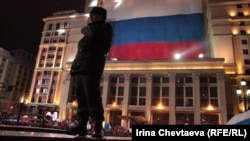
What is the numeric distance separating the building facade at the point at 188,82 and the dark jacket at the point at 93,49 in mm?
28574

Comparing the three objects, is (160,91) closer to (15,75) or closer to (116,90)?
(116,90)

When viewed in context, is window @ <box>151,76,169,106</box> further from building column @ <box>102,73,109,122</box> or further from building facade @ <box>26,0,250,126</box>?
building column @ <box>102,73,109,122</box>

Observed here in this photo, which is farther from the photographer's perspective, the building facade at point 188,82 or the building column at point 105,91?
the building column at point 105,91

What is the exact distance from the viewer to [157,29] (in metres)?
35.0

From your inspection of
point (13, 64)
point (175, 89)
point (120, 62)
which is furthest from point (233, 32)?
point (13, 64)

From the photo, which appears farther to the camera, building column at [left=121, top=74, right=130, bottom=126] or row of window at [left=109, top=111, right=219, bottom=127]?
building column at [left=121, top=74, right=130, bottom=126]

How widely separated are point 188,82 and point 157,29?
395 inches

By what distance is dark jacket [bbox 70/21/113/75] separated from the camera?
2.82m

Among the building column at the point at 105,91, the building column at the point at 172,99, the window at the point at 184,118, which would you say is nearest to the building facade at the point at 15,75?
the building column at the point at 105,91

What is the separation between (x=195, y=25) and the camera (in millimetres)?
33375

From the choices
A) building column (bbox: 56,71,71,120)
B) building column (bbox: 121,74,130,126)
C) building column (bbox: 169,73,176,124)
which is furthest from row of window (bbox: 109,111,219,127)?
building column (bbox: 56,71,71,120)

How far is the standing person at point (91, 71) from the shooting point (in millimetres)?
2691

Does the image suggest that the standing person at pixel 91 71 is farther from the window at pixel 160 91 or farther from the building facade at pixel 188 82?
the window at pixel 160 91

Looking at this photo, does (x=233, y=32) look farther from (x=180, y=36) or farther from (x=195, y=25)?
(x=180, y=36)
